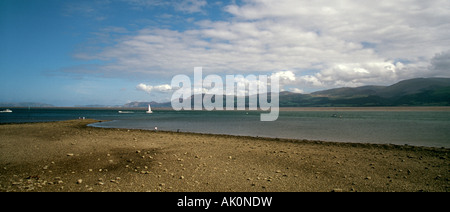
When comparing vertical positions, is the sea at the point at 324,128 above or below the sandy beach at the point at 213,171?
below

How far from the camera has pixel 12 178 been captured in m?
7.72

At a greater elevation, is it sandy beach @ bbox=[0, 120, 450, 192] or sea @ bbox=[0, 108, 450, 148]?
sandy beach @ bbox=[0, 120, 450, 192]

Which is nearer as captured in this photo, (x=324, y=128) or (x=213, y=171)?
(x=213, y=171)

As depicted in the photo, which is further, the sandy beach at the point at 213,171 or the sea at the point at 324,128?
the sea at the point at 324,128

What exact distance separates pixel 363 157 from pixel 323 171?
13.9 ft

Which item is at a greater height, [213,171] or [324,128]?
[213,171]

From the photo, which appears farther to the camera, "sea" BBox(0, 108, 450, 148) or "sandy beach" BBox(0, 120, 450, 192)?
"sea" BBox(0, 108, 450, 148)

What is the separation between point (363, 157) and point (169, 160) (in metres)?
9.65

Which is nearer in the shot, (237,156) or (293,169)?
(293,169)
